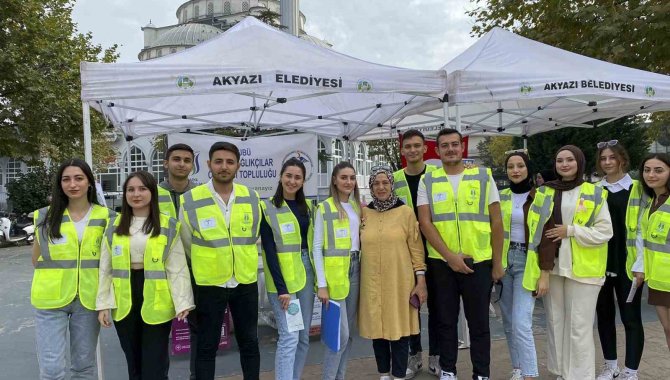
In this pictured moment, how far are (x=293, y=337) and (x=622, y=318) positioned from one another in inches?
102

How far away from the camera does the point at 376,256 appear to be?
142 inches

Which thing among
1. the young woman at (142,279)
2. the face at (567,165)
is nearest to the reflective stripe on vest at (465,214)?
the face at (567,165)

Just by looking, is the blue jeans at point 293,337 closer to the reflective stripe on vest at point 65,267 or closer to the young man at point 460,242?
the young man at point 460,242

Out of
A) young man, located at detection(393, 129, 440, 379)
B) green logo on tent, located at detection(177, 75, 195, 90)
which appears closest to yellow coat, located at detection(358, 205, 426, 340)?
young man, located at detection(393, 129, 440, 379)

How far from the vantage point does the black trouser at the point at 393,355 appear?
12.1 feet

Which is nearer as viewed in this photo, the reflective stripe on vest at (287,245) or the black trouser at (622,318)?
the reflective stripe on vest at (287,245)

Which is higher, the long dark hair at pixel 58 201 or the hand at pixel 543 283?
the long dark hair at pixel 58 201

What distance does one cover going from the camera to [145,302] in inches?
120

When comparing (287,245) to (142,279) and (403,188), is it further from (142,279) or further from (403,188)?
(403,188)

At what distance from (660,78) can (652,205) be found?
2.43m

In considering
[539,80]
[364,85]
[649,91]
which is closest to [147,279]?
[364,85]

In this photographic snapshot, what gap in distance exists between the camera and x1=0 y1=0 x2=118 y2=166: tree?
50.4 ft

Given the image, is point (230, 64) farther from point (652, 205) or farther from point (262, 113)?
point (652, 205)

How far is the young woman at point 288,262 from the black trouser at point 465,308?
975 millimetres
